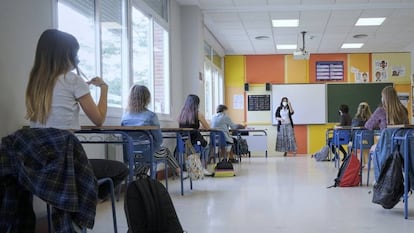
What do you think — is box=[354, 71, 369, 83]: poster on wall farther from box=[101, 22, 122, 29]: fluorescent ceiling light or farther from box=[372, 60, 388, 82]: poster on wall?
box=[101, 22, 122, 29]: fluorescent ceiling light

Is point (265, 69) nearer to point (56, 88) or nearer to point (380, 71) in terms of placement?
point (380, 71)

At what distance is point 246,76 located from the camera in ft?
40.5

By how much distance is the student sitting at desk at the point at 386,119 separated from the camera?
150 inches

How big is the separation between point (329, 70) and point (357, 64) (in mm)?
777

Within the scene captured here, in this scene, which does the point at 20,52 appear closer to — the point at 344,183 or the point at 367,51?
the point at 344,183

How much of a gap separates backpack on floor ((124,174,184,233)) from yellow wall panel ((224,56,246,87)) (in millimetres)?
10146

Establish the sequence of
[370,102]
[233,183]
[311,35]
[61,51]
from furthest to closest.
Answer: [370,102] < [311,35] < [233,183] < [61,51]

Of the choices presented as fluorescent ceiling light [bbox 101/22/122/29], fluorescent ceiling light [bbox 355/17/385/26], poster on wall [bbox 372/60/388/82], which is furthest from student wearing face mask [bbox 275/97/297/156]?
fluorescent ceiling light [bbox 101/22/122/29]

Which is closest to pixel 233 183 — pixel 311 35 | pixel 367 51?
pixel 311 35

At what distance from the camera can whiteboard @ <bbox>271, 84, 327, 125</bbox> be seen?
12.0 meters

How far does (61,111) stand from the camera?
2.12 meters

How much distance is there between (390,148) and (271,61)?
872 centimetres

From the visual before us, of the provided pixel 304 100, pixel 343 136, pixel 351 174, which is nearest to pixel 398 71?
pixel 304 100

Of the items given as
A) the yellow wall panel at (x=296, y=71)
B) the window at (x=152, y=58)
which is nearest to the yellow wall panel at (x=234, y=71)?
the yellow wall panel at (x=296, y=71)
